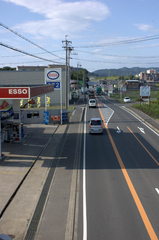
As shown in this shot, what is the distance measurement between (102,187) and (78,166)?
12.2ft

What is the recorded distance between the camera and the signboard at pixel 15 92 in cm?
1710

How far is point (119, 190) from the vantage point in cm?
1242

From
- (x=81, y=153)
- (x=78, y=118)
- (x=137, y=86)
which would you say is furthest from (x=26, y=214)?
(x=137, y=86)

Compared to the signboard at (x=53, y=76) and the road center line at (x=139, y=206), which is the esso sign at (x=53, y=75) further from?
the road center line at (x=139, y=206)

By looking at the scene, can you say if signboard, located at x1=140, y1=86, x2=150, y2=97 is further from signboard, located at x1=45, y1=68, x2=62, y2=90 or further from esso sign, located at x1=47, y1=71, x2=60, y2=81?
esso sign, located at x1=47, y1=71, x2=60, y2=81

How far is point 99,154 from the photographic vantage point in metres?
18.9

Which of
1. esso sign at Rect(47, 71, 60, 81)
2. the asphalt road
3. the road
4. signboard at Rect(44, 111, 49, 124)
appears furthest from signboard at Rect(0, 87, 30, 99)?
esso sign at Rect(47, 71, 60, 81)

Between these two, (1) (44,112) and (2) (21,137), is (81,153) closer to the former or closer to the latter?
(2) (21,137)

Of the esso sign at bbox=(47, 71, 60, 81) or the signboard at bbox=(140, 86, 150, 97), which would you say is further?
the signboard at bbox=(140, 86, 150, 97)

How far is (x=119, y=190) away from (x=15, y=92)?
1034cm

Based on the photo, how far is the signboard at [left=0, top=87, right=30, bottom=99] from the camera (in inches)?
Result: 673

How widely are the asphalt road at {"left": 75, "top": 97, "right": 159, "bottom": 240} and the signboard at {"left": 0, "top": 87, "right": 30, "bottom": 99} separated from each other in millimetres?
6723

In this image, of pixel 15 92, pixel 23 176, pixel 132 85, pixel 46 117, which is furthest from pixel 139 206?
pixel 132 85

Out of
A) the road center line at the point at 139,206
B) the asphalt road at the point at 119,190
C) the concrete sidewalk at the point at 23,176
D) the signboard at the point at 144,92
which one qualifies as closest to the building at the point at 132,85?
the signboard at the point at 144,92
